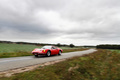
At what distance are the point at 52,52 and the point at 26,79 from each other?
820 cm

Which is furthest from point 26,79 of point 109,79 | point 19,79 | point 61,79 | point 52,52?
point 52,52

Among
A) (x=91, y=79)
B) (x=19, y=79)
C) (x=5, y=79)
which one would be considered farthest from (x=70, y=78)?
(x=5, y=79)

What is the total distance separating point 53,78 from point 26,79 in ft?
3.39

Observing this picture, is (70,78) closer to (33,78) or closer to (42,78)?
(42,78)

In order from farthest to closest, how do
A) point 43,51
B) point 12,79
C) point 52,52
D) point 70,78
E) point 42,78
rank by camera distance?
1. point 52,52
2. point 43,51
3. point 70,78
4. point 42,78
5. point 12,79

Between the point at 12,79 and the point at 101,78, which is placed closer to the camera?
the point at 12,79

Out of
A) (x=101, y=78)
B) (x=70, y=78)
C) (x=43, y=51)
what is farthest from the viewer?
(x=43, y=51)

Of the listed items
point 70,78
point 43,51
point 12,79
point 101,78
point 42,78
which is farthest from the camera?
point 43,51

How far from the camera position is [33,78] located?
10.3ft

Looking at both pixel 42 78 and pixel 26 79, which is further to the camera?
pixel 42 78

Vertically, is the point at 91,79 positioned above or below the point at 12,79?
below

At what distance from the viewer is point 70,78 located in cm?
353

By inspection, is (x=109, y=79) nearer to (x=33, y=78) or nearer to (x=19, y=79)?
(x=33, y=78)

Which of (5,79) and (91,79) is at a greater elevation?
(5,79)
